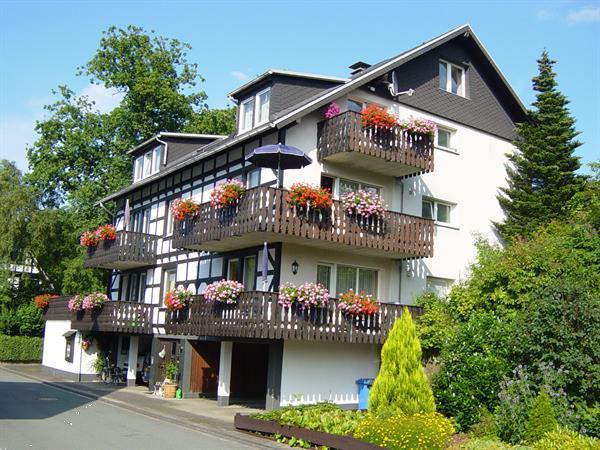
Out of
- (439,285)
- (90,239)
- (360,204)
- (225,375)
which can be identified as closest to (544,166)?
(439,285)

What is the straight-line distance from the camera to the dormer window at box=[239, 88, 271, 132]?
22562mm

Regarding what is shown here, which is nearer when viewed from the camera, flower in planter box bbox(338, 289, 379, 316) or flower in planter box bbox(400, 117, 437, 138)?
flower in planter box bbox(338, 289, 379, 316)

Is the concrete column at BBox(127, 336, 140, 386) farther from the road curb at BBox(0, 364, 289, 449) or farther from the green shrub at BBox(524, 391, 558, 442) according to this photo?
the green shrub at BBox(524, 391, 558, 442)

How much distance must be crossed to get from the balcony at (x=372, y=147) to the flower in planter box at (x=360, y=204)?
4.25 feet

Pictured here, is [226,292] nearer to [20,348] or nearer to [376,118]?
[376,118]

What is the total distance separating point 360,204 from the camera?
19547 millimetres

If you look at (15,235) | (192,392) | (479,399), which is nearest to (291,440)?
(479,399)

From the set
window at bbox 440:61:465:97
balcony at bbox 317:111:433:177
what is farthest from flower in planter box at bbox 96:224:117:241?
window at bbox 440:61:465:97

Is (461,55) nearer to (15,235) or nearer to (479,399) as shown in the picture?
(479,399)

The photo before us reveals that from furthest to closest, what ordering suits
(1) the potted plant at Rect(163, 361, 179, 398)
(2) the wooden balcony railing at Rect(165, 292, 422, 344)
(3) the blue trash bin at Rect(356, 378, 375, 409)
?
1. (1) the potted plant at Rect(163, 361, 179, 398)
2. (3) the blue trash bin at Rect(356, 378, 375, 409)
3. (2) the wooden balcony railing at Rect(165, 292, 422, 344)

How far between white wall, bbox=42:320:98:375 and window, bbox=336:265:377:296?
1418 centimetres

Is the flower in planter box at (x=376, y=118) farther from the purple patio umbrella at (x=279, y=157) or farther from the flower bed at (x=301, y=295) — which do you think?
the flower bed at (x=301, y=295)

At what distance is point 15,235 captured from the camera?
1601 inches

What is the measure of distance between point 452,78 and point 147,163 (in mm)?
14611
